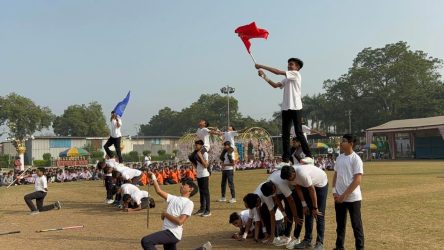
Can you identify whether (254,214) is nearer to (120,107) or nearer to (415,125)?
(120,107)

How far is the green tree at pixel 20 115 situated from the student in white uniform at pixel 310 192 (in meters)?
84.0

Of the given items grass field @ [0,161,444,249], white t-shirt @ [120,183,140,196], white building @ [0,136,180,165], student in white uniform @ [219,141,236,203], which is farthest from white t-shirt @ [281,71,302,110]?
white building @ [0,136,180,165]

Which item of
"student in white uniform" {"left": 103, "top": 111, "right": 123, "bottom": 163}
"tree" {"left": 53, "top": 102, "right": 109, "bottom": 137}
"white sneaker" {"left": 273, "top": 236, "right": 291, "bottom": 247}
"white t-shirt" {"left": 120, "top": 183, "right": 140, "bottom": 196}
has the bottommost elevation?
"white sneaker" {"left": 273, "top": 236, "right": 291, "bottom": 247}

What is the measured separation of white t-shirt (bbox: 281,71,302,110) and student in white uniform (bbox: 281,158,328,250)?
123 centimetres

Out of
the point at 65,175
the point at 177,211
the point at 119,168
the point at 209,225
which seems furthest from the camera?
the point at 65,175

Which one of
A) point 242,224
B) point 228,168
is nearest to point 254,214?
point 242,224

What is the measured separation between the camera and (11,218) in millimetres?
13180

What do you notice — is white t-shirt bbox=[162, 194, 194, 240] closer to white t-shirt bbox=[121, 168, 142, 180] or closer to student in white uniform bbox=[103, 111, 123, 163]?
white t-shirt bbox=[121, 168, 142, 180]

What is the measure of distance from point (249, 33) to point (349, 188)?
12.7 ft

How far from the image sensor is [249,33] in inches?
352

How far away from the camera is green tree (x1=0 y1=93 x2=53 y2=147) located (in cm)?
8362

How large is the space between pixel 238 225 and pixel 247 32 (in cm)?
394

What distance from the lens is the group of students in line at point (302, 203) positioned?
6809 millimetres

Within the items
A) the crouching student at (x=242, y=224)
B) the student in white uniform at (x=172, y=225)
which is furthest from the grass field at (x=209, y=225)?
the student in white uniform at (x=172, y=225)
